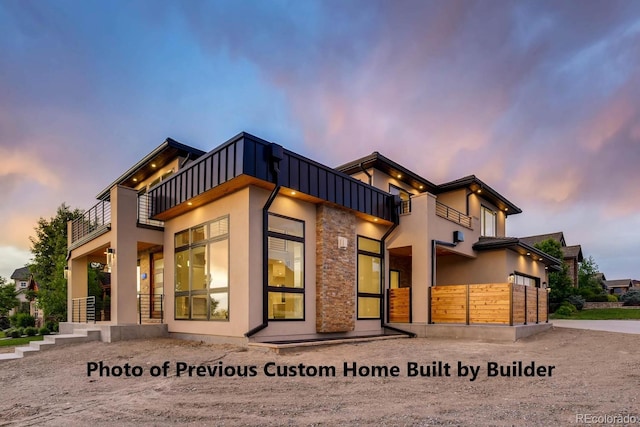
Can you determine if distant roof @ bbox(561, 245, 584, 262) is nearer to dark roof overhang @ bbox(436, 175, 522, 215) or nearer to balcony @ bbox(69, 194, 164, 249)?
dark roof overhang @ bbox(436, 175, 522, 215)

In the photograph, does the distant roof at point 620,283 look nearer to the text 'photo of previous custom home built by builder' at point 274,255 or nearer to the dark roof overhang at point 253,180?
the text 'photo of previous custom home built by builder' at point 274,255

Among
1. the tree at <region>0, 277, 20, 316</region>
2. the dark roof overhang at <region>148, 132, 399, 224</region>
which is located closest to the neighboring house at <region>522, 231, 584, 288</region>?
the dark roof overhang at <region>148, 132, 399, 224</region>

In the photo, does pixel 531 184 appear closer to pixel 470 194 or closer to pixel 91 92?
pixel 470 194

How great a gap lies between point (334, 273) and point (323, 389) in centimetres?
583

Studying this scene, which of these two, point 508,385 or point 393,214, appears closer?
point 508,385

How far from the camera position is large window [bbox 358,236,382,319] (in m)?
12.3

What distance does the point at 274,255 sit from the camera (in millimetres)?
9812

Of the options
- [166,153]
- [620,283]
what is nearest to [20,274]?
[166,153]

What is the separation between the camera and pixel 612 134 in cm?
1533

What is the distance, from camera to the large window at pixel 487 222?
18750 mm

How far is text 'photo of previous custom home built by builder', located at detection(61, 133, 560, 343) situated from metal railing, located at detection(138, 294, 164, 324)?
2.1 inches

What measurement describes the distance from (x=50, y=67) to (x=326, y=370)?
545 inches

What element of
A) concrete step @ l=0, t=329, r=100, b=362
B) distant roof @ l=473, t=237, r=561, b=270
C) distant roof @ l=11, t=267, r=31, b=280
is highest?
distant roof @ l=473, t=237, r=561, b=270

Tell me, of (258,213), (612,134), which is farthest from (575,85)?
(258,213)
